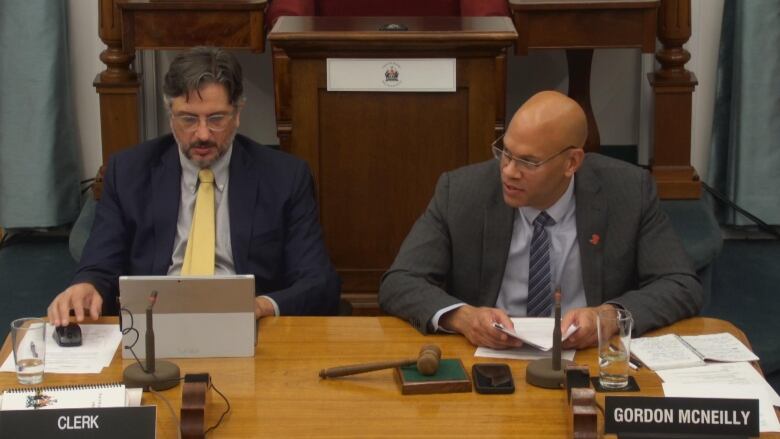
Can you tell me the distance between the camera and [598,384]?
8.54 feet

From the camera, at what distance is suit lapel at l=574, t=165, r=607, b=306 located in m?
3.26

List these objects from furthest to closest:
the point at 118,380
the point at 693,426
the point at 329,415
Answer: the point at 118,380, the point at 329,415, the point at 693,426

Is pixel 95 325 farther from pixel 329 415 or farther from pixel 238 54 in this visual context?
pixel 238 54

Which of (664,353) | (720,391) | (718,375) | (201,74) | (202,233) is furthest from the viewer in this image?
(202,233)

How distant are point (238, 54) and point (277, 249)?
2.35 metres

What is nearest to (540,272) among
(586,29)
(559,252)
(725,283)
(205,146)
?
(559,252)

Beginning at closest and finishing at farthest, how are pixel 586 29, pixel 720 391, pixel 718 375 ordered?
pixel 720 391, pixel 718 375, pixel 586 29

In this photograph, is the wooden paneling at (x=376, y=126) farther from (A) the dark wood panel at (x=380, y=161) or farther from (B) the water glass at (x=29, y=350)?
(B) the water glass at (x=29, y=350)

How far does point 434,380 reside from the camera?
2.58 m

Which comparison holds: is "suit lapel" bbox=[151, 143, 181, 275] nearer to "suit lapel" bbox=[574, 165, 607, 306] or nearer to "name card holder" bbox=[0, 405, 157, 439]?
"suit lapel" bbox=[574, 165, 607, 306]

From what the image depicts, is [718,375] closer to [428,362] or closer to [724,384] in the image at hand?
[724,384]

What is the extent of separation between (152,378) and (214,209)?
3.35 feet

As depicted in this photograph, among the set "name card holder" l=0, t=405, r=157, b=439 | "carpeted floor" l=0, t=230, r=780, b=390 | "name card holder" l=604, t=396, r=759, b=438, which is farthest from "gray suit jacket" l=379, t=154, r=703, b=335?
"carpeted floor" l=0, t=230, r=780, b=390

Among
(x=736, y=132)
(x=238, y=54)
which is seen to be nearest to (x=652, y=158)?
(x=736, y=132)
